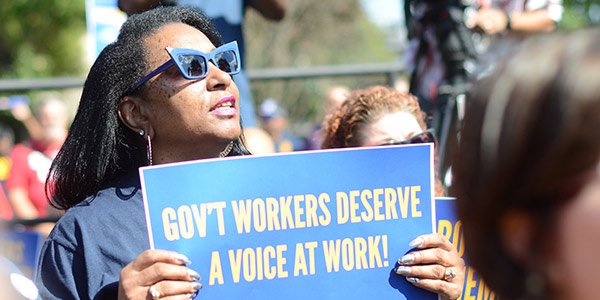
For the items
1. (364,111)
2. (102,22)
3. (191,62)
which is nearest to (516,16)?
(364,111)

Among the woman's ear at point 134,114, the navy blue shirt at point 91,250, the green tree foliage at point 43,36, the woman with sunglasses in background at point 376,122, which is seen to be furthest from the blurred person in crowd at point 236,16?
the green tree foliage at point 43,36

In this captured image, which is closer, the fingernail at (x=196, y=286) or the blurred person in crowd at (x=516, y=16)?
the fingernail at (x=196, y=286)

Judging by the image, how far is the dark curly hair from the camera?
3477mm

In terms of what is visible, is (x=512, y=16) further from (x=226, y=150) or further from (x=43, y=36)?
(x=43, y=36)

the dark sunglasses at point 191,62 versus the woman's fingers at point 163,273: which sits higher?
the dark sunglasses at point 191,62

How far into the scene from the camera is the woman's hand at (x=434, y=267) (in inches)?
93.4

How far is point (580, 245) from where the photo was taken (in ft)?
3.98

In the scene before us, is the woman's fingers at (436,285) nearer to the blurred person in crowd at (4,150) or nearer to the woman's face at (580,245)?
the woman's face at (580,245)

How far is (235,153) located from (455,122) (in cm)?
178

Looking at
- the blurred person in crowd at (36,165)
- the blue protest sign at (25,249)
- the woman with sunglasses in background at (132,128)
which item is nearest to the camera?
the woman with sunglasses in background at (132,128)

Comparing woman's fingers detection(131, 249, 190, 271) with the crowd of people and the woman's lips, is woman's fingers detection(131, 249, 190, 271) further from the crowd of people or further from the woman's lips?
the woman's lips

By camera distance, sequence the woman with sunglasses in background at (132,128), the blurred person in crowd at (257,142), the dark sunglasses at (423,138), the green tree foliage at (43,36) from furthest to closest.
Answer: the green tree foliage at (43,36), the blurred person in crowd at (257,142), the dark sunglasses at (423,138), the woman with sunglasses in background at (132,128)

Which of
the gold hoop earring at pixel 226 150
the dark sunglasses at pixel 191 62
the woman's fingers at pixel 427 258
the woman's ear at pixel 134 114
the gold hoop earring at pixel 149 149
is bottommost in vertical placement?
the woman's fingers at pixel 427 258

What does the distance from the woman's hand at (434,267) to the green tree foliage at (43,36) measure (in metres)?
20.7
